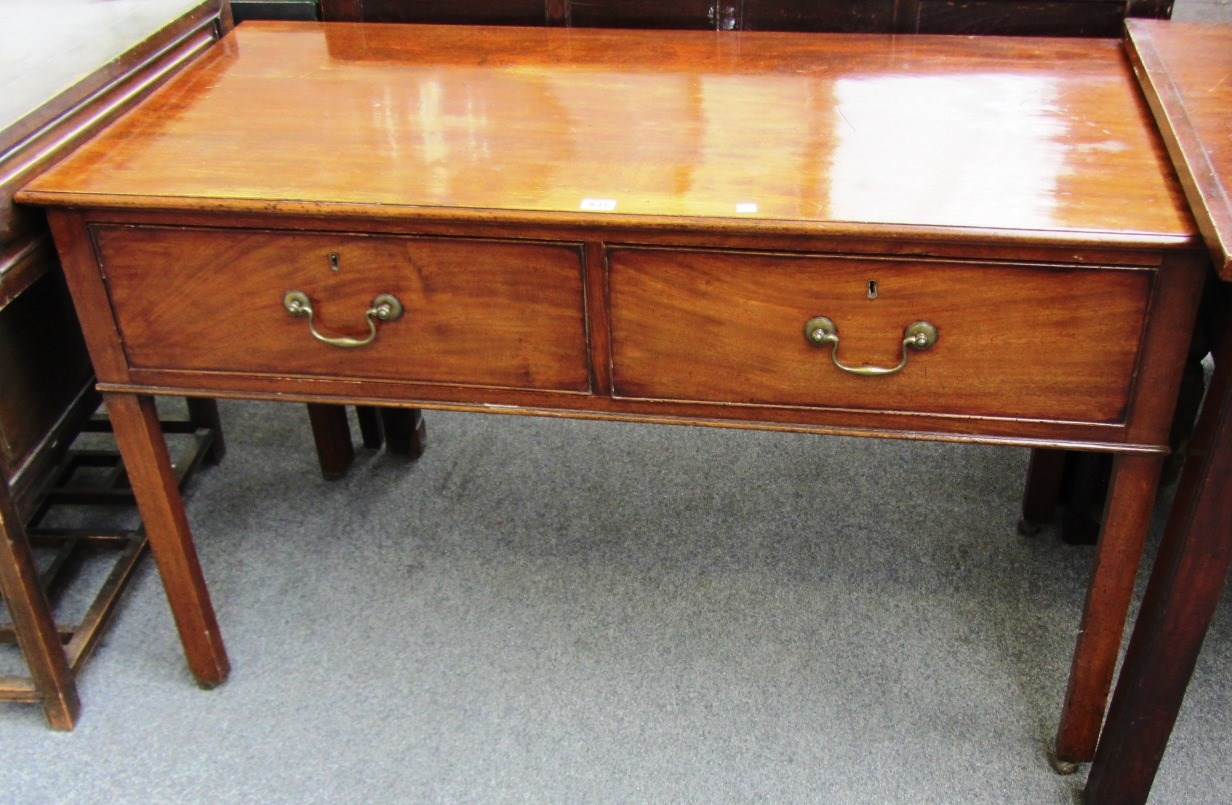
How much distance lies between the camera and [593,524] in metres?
2.02

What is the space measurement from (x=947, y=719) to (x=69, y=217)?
135 centimetres

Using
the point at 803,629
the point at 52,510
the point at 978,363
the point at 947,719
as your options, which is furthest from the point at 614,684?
the point at 52,510

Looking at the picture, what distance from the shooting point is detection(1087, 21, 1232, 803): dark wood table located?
3.80 ft

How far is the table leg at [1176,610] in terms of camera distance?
1.18m

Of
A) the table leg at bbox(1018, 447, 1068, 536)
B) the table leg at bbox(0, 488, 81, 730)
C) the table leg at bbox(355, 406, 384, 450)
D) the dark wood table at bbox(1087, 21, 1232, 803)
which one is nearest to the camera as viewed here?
the dark wood table at bbox(1087, 21, 1232, 803)

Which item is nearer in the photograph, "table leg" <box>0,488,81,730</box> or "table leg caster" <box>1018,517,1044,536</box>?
"table leg" <box>0,488,81,730</box>

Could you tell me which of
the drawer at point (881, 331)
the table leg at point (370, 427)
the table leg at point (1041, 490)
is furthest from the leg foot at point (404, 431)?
the table leg at point (1041, 490)

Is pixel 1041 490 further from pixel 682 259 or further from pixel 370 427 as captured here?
pixel 370 427

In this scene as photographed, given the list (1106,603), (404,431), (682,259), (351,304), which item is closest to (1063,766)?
(1106,603)

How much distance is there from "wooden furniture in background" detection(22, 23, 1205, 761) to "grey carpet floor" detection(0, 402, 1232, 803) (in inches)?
10.6

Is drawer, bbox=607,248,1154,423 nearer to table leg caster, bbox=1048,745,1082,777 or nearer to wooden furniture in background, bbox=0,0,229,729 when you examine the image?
table leg caster, bbox=1048,745,1082,777

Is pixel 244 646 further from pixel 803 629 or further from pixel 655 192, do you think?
pixel 655 192

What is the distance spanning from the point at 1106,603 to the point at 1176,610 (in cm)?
11

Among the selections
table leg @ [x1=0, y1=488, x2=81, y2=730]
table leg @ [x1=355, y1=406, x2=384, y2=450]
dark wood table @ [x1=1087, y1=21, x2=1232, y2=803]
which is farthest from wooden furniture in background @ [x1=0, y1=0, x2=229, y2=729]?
dark wood table @ [x1=1087, y1=21, x2=1232, y2=803]
